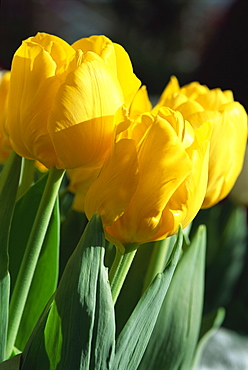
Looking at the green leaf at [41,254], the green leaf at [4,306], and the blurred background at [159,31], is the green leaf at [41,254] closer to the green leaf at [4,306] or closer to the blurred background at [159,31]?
the green leaf at [4,306]

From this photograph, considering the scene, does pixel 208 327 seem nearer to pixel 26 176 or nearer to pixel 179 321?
pixel 179 321

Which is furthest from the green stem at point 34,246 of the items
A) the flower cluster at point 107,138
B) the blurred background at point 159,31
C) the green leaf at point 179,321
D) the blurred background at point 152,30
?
the blurred background at point 152,30

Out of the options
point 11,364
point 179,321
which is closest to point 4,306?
point 11,364

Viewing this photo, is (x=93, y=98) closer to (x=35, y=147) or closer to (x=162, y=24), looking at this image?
(x=35, y=147)

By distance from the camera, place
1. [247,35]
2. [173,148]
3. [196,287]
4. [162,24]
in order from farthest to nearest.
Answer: [162,24]
[247,35]
[196,287]
[173,148]

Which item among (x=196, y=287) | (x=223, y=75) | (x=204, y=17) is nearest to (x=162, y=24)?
(x=204, y=17)

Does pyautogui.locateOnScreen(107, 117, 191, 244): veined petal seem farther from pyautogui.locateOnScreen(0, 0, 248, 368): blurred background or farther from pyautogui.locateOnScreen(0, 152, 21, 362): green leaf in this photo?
pyautogui.locateOnScreen(0, 0, 248, 368): blurred background
